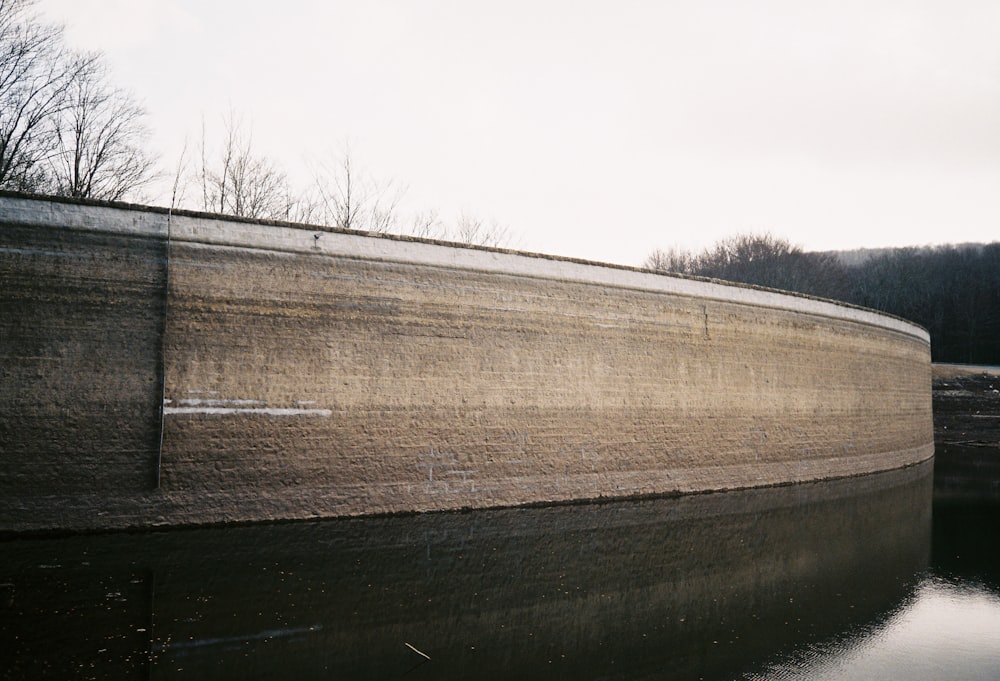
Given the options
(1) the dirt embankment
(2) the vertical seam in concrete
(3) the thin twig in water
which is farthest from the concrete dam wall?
(1) the dirt embankment

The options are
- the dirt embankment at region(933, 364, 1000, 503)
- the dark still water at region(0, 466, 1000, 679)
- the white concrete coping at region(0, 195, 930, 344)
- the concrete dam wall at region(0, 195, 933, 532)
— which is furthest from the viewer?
the dirt embankment at region(933, 364, 1000, 503)

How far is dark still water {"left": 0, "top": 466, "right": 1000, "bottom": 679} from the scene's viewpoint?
5301mm

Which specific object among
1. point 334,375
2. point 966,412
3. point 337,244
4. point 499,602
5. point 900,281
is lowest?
point 499,602

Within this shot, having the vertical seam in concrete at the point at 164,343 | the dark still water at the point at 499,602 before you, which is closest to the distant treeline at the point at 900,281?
the dark still water at the point at 499,602

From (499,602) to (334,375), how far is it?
4349 mm

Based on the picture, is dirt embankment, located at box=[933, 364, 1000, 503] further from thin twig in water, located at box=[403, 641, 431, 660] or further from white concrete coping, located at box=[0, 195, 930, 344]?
thin twig in water, located at box=[403, 641, 431, 660]

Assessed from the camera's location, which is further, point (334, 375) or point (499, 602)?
point (334, 375)

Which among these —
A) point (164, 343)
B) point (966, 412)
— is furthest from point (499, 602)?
point (966, 412)

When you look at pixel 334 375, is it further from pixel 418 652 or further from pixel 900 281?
pixel 900 281

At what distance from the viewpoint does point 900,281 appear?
166 ft

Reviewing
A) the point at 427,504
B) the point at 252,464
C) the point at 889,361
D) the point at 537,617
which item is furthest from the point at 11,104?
the point at 889,361

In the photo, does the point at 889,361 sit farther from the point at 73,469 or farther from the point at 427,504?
the point at 73,469

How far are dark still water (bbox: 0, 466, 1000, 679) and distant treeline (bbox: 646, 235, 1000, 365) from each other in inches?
1164

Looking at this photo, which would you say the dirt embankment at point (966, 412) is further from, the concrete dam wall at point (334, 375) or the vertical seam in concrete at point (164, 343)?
the vertical seam in concrete at point (164, 343)
